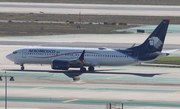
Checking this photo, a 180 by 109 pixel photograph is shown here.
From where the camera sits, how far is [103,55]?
92.5 meters

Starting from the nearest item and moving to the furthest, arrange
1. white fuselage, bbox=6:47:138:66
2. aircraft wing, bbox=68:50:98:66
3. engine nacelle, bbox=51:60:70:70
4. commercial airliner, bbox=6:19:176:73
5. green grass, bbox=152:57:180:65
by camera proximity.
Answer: aircraft wing, bbox=68:50:98:66
engine nacelle, bbox=51:60:70:70
commercial airliner, bbox=6:19:176:73
white fuselage, bbox=6:47:138:66
green grass, bbox=152:57:180:65

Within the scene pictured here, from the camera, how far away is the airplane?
301 ft

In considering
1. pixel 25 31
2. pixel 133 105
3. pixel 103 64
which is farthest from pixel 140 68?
pixel 25 31

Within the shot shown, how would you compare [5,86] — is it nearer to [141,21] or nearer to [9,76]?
[9,76]

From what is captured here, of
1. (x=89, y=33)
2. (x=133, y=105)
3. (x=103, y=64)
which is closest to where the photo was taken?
(x=133, y=105)

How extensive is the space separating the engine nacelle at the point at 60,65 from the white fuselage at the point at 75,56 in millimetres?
1243

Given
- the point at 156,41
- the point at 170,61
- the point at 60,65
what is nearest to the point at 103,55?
the point at 60,65

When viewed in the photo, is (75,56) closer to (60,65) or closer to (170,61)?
(60,65)

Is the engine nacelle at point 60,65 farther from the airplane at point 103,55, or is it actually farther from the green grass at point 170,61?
the green grass at point 170,61

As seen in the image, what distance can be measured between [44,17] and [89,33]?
35.0 meters

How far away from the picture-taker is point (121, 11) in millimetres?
193125

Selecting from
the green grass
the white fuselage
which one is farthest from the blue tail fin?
the green grass

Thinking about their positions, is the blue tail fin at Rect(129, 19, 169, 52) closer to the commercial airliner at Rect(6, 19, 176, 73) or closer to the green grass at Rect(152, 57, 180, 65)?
the commercial airliner at Rect(6, 19, 176, 73)

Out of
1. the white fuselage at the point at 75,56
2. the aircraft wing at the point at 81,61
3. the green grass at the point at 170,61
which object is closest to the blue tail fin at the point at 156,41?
the white fuselage at the point at 75,56
